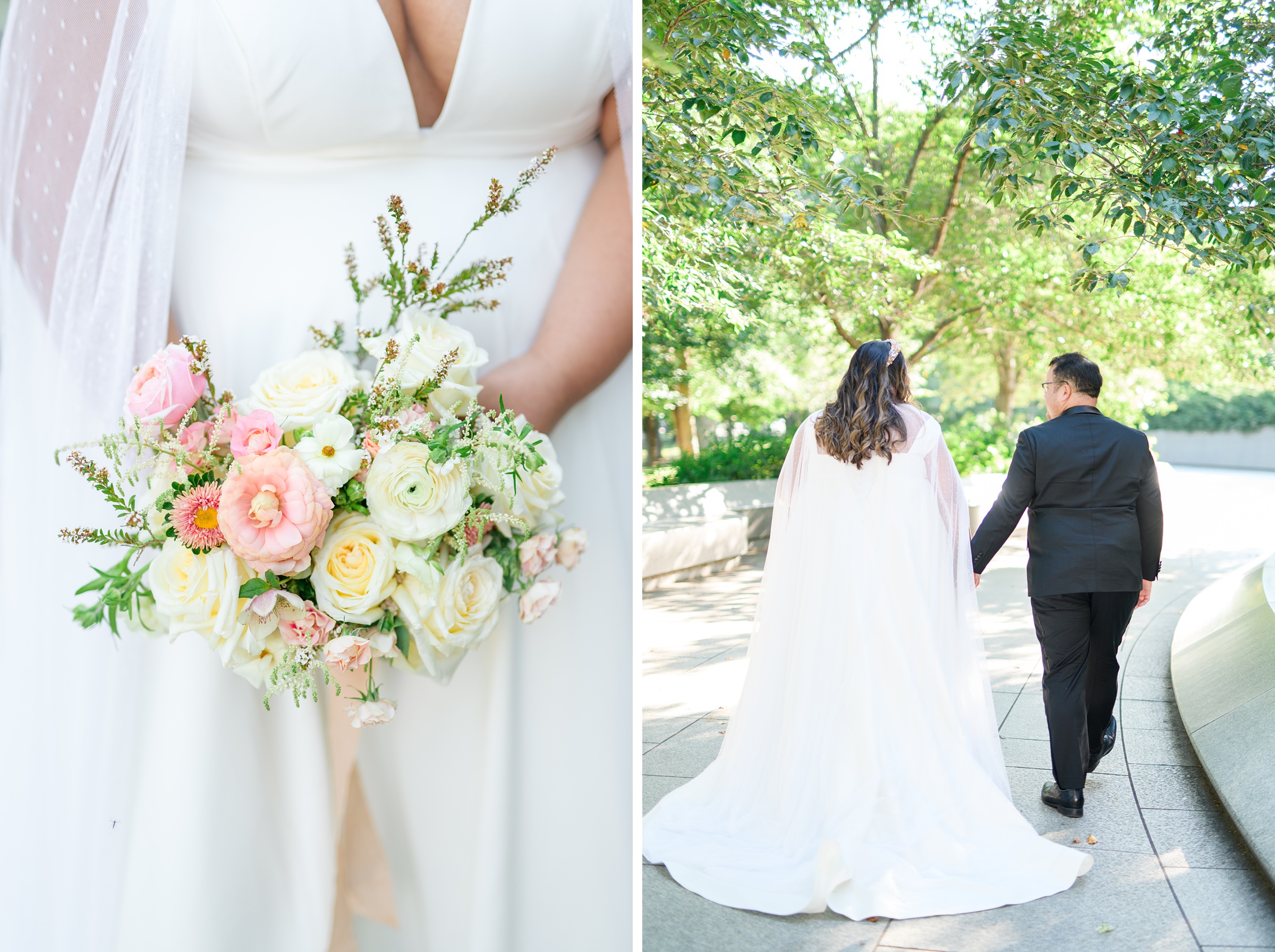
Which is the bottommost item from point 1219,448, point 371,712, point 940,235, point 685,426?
point 371,712

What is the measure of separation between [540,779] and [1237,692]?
382cm

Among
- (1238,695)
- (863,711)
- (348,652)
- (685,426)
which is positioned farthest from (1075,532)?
(685,426)

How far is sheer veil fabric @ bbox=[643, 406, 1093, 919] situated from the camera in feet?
10.2

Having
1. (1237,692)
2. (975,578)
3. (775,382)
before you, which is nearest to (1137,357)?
(775,382)

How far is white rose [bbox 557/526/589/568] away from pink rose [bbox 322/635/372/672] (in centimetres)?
28

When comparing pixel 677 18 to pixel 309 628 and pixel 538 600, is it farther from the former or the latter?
pixel 309 628

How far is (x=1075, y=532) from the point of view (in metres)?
3.66

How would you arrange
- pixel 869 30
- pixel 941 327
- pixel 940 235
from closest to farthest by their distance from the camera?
1. pixel 869 30
2. pixel 940 235
3. pixel 941 327

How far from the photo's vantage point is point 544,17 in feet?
4.58

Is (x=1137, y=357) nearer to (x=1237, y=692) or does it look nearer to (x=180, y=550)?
(x=1237, y=692)

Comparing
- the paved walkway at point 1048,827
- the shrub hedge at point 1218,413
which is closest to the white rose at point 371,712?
the paved walkway at point 1048,827

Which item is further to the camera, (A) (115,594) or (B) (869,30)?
(B) (869,30)

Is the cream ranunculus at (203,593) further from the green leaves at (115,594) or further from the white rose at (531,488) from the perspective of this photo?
the white rose at (531,488)

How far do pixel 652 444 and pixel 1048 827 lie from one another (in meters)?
11.6
